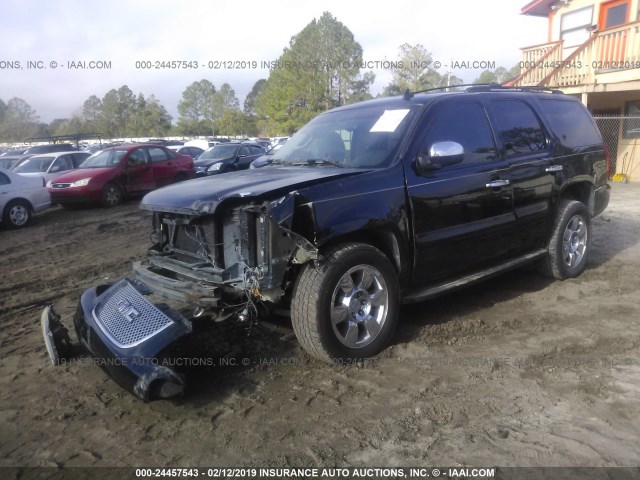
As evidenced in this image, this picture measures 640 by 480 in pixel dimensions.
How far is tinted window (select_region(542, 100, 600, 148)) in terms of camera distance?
5391mm

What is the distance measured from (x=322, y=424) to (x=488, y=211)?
2.49 metres

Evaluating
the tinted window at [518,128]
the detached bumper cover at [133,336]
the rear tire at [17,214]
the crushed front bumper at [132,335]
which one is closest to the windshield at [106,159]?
the rear tire at [17,214]

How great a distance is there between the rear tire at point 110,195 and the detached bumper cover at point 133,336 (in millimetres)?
9888

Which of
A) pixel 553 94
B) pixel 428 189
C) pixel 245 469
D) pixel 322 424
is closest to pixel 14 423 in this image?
pixel 245 469

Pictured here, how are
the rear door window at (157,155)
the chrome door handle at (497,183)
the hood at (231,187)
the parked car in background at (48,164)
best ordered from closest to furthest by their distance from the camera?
the hood at (231,187)
the chrome door handle at (497,183)
the rear door window at (157,155)
the parked car in background at (48,164)

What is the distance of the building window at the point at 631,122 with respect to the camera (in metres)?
14.6

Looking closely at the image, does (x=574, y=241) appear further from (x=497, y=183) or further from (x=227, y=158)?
(x=227, y=158)

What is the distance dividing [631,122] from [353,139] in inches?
550

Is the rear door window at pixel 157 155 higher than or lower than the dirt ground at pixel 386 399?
higher

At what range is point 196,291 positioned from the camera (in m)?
3.37

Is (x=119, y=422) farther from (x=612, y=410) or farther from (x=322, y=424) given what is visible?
(x=612, y=410)

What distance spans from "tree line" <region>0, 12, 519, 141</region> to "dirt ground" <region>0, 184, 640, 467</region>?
18.1 m

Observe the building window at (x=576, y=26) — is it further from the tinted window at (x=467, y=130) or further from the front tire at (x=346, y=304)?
the front tire at (x=346, y=304)

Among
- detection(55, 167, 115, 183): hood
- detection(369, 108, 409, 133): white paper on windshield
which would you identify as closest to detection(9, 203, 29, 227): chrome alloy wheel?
detection(55, 167, 115, 183): hood
